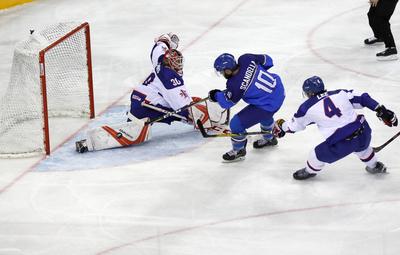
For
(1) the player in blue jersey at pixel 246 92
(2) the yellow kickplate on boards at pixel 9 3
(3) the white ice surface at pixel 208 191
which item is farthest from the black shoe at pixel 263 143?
(2) the yellow kickplate on boards at pixel 9 3

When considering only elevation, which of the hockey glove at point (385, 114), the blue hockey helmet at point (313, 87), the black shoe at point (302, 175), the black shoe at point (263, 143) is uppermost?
the blue hockey helmet at point (313, 87)

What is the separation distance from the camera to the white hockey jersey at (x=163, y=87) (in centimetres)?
670

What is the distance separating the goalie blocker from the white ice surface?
0.07m

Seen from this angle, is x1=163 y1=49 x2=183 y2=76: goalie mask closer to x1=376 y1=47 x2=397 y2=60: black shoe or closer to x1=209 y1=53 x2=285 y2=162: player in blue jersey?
x1=209 y1=53 x2=285 y2=162: player in blue jersey

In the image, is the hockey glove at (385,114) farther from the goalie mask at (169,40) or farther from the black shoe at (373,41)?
the black shoe at (373,41)

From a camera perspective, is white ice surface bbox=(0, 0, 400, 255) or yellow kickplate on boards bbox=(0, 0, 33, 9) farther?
yellow kickplate on boards bbox=(0, 0, 33, 9)

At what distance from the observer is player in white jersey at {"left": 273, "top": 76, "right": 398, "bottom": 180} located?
5781 mm

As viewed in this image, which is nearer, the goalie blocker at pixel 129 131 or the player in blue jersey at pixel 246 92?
the player in blue jersey at pixel 246 92

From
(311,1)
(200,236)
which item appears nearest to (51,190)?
(200,236)

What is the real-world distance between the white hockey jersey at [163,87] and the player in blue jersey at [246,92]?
38cm

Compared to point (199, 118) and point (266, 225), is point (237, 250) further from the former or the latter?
point (199, 118)

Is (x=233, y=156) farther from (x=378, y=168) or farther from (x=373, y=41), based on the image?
(x=373, y=41)

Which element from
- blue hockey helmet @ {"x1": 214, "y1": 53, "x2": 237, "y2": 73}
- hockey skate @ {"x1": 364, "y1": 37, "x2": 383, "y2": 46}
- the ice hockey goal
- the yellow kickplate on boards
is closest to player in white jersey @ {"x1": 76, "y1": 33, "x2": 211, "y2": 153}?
the ice hockey goal

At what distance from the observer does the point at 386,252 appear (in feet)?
16.7
